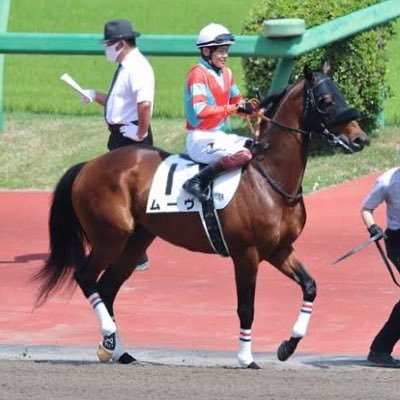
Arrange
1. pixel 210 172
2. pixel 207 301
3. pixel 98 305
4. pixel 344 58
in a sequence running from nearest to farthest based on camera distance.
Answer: pixel 210 172
pixel 98 305
pixel 207 301
pixel 344 58

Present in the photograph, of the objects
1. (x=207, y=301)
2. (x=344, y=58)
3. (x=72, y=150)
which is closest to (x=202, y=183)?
(x=207, y=301)

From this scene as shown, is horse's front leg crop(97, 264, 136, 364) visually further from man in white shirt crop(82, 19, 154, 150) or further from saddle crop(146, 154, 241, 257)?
man in white shirt crop(82, 19, 154, 150)

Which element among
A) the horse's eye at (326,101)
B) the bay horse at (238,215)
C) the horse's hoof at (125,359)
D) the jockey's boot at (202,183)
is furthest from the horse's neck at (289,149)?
the horse's hoof at (125,359)

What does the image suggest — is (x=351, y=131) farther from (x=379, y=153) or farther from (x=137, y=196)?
(x=379, y=153)

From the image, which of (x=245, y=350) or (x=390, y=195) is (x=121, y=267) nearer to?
(x=245, y=350)

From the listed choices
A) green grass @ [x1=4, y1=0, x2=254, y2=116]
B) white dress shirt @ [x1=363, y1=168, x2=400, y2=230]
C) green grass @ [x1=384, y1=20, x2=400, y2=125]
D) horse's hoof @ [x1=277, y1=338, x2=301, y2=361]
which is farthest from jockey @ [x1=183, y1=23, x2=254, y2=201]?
green grass @ [x1=4, y1=0, x2=254, y2=116]

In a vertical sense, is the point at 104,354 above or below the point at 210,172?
below

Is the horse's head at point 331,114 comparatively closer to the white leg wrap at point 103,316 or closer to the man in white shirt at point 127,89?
the white leg wrap at point 103,316

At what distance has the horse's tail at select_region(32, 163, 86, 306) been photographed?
9.44m

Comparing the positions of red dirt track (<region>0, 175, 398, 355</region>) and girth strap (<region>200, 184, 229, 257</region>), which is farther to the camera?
red dirt track (<region>0, 175, 398, 355</region>)

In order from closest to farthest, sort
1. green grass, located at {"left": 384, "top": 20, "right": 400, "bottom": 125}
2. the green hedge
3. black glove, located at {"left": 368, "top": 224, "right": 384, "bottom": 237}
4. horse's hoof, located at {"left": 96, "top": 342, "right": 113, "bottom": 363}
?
1. black glove, located at {"left": 368, "top": 224, "right": 384, "bottom": 237}
2. horse's hoof, located at {"left": 96, "top": 342, "right": 113, "bottom": 363}
3. the green hedge
4. green grass, located at {"left": 384, "top": 20, "right": 400, "bottom": 125}

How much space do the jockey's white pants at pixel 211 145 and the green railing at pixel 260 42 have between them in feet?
17.6

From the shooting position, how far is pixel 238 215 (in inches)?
343

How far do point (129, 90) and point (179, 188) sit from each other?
216cm
